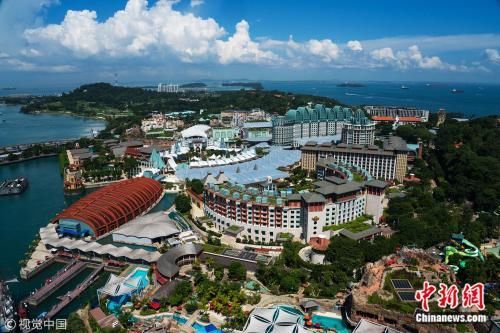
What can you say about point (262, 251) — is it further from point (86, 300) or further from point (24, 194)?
point (24, 194)

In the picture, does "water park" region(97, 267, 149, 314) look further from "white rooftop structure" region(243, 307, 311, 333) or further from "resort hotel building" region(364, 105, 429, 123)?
"resort hotel building" region(364, 105, 429, 123)

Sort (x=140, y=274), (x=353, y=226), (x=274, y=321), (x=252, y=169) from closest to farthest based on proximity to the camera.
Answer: (x=274, y=321) → (x=140, y=274) → (x=353, y=226) → (x=252, y=169)

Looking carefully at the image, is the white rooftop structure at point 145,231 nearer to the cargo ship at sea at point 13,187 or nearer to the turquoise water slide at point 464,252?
the turquoise water slide at point 464,252

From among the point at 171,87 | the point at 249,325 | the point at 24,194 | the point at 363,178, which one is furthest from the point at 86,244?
the point at 171,87

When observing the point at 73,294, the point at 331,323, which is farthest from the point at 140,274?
the point at 331,323

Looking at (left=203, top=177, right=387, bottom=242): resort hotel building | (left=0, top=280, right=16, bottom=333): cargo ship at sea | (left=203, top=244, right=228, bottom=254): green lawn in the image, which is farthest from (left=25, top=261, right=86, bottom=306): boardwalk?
(left=203, top=177, right=387, bottom=242): resort hotel building

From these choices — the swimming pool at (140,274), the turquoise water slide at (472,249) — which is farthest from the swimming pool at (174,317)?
the turquoise water slide at (472,249)

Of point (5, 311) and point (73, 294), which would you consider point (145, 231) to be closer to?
point (73, 294)
